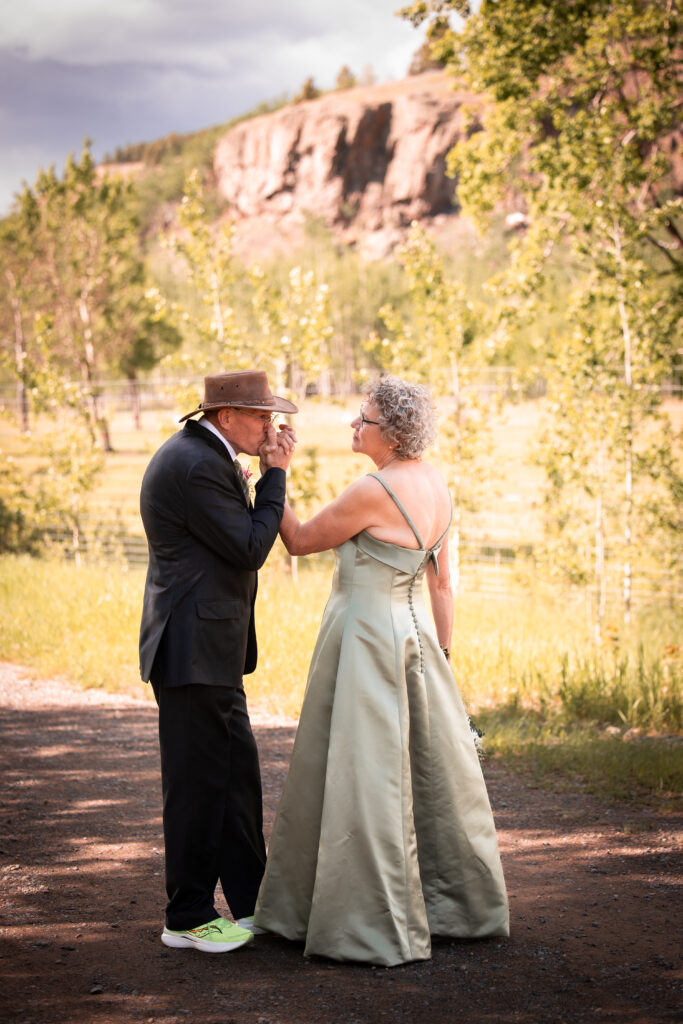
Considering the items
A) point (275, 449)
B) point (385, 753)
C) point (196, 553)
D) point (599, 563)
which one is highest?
point (275, 449)

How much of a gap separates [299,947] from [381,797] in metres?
0.73

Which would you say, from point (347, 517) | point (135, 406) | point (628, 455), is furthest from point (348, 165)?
point (347, 517)

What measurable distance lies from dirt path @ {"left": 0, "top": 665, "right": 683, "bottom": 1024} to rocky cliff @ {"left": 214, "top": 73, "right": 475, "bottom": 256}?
438ft

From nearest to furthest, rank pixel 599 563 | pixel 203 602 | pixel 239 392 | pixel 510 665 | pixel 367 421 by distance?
pixel 203 602
pixel 239 392
pixel 367 421
pixel 510 665
pixel 599 563

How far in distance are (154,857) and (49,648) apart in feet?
15.0

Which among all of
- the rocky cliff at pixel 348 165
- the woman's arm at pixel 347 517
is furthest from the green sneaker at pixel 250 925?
the rocky cliff at pixel 348 165

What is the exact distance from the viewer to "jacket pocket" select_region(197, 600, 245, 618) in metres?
3.65

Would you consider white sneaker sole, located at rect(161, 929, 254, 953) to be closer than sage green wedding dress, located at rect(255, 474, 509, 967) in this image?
No

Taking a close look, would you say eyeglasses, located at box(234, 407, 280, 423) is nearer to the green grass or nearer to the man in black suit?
the man in black suit

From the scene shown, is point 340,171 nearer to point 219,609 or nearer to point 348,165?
point 348,165

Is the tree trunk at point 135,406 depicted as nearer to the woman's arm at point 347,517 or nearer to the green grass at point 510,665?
the green grass at point 510,665

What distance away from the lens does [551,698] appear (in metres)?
7.36

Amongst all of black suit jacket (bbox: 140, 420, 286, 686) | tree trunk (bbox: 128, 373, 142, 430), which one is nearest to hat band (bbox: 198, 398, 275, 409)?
black suit jacket (bbox: 140, 420, 286, 686)

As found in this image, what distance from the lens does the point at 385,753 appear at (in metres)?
3.71
